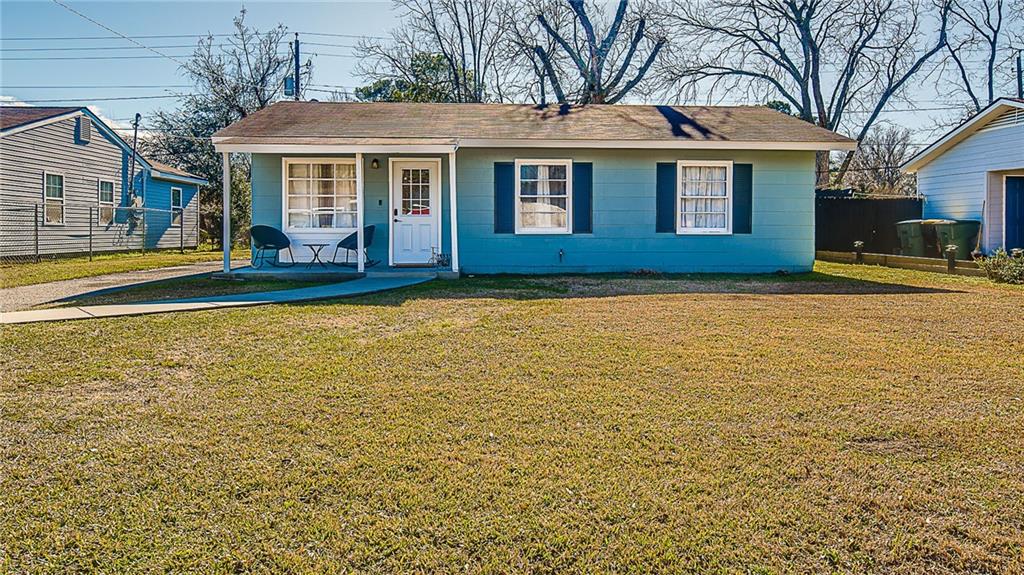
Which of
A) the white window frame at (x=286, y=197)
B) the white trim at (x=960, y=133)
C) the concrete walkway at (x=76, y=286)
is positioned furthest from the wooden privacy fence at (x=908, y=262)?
the concrete walkway at (x=76, y=286)

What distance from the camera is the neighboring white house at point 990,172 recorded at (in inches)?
569

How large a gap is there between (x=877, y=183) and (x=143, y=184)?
34037mm

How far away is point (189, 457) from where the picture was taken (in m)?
3.08

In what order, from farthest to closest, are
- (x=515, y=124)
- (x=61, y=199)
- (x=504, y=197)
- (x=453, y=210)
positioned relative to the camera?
1. (x=61, y=199)
2. (x=515, y=124)
3. (x=504, y=197)
4. (x=453, y=210)

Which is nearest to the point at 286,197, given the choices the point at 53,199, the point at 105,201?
the point at 53,199

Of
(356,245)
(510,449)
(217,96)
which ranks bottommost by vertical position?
(510,449)

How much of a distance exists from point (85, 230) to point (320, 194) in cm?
1056

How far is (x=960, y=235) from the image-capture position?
1495cm

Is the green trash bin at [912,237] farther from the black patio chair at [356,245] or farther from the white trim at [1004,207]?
the black patio chair at [356,245]

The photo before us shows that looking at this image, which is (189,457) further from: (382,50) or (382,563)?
(382,50)

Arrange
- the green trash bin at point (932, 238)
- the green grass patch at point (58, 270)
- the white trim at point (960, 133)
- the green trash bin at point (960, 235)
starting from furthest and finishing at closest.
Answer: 1. the green trash bin at point (932, 238)
2. the green trash bin at point (960, 235)
3. the white trim at point (960, 133)
4. the green grass patch at point (58, 270)

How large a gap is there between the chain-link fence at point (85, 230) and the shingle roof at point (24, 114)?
6.61 ft

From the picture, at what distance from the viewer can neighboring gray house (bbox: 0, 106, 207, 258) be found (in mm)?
15984

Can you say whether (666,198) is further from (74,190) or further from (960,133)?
(74,190)
